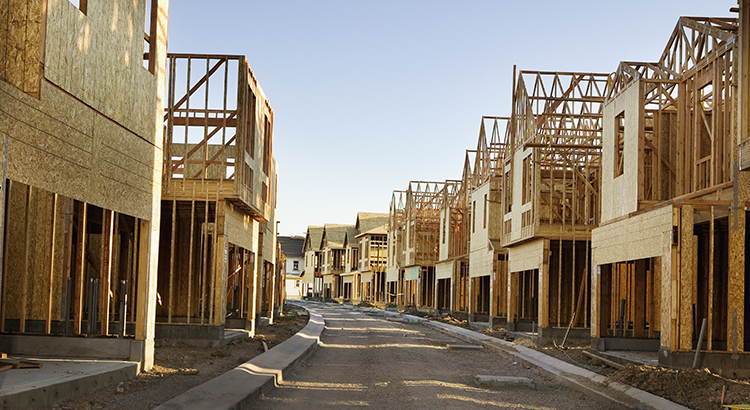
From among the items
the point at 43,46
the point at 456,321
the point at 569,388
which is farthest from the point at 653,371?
the point at 456,321

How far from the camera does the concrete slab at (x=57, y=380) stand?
845cm

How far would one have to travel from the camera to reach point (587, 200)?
24266 millimetres

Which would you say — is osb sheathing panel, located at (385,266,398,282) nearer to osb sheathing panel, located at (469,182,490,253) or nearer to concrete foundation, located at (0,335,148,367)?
osb sheathing panel, located at (469,182,490,253)

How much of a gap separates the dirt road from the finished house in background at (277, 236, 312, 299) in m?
88.2

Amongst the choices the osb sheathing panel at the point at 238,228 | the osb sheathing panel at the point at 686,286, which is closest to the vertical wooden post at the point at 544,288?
the osb sheathing panel at the point at 238,228

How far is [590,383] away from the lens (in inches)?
551

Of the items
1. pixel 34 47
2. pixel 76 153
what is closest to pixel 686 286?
pixel 76 153

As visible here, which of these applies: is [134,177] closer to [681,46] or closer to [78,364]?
[78,364]

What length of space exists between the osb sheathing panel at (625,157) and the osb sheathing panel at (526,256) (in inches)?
196

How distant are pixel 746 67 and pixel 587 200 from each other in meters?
10.2

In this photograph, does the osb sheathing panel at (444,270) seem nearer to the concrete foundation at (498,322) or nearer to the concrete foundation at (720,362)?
the concrete foundation at (498,322)

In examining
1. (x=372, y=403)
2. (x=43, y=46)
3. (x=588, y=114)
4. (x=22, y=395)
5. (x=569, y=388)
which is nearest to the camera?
(x=22, y=395)

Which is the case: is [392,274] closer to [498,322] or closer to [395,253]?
[395,253]

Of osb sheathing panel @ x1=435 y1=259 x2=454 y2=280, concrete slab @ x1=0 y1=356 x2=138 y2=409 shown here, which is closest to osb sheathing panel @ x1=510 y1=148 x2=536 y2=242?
osb sheathing panel @ x1=435 y1=259 x2=454 y2=280
